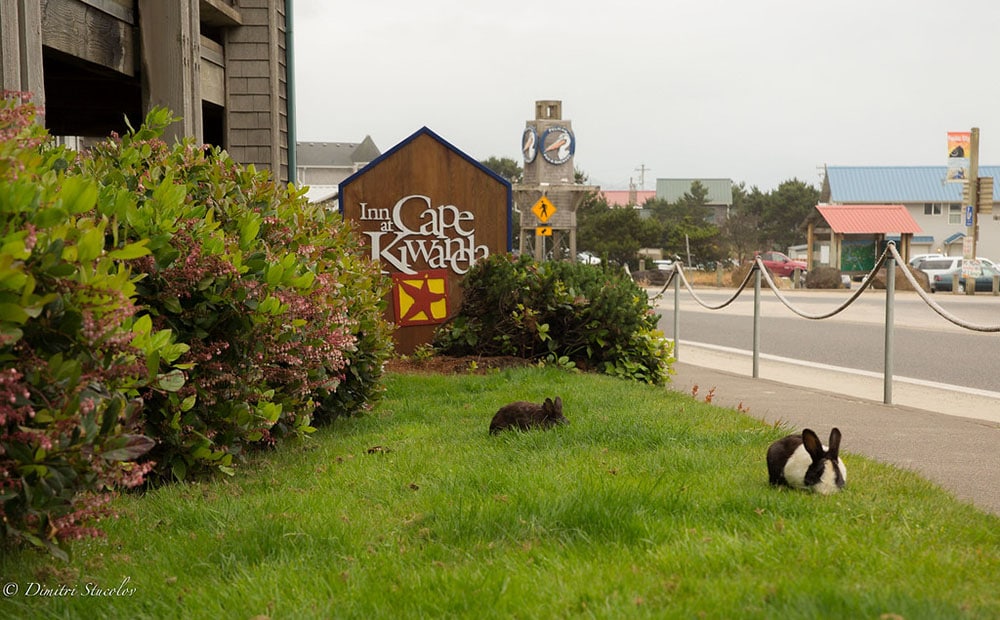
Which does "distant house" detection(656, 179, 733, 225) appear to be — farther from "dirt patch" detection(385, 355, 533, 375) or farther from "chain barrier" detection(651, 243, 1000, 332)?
"dirt patch" detection(385, 355, 533, 375)

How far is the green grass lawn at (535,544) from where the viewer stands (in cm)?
300

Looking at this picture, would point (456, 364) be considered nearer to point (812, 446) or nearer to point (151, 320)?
point (812, 446)

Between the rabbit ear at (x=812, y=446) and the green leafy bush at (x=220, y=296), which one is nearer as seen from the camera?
the rabbit ear at (x=812, y=446)

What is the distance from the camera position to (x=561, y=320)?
32.2ft

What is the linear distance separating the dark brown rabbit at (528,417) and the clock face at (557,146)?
39.1 meters

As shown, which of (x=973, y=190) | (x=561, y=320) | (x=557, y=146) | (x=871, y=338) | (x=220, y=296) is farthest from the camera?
(x=557, y=146)

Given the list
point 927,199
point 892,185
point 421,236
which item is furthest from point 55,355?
point 927,199

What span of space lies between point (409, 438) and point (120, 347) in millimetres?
3053

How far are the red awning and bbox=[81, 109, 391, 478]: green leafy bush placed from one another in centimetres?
4492

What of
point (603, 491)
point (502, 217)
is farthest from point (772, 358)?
point (603, 491)

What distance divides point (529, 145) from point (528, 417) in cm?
3988

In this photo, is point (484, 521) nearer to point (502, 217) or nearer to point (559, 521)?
point (559, 521)

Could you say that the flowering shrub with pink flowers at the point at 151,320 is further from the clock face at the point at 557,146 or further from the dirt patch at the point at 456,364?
the clock face at the point at 557,146

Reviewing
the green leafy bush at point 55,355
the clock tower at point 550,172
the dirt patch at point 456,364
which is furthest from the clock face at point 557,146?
the green leafy bush at point 55,355
